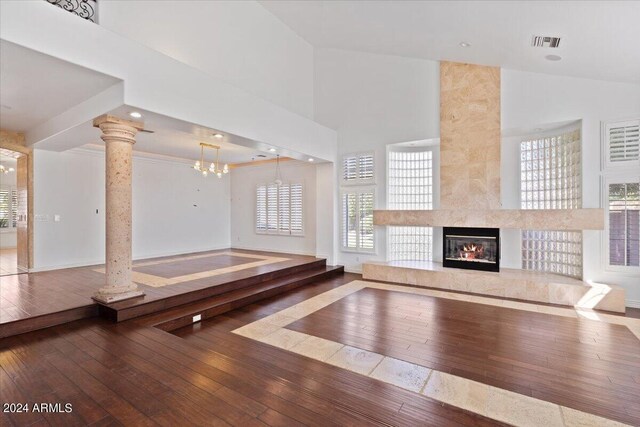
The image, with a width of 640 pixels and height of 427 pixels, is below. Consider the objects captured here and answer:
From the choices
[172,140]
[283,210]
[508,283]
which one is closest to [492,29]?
[508,283]

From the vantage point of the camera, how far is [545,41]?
4.44 m

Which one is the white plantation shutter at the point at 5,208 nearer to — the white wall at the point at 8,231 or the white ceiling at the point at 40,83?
the white wall at the point at 8,231

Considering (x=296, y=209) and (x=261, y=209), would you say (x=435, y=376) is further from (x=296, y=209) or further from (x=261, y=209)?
(x=261, y=209)

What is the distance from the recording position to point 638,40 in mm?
3826

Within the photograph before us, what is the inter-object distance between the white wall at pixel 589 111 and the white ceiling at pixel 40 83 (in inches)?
269

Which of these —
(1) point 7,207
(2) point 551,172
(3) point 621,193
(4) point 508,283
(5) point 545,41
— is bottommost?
(4) point 508,283

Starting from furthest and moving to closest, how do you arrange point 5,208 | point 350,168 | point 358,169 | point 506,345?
point 5,208 < point 350,168 < point 358,169 < point 506,345

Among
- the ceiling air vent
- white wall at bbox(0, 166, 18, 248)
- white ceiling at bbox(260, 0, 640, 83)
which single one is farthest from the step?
white wall at bbox(0, 166, 18, 248)

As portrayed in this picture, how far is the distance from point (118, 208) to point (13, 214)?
10.7 m

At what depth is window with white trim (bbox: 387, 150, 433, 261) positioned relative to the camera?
24.6 feet

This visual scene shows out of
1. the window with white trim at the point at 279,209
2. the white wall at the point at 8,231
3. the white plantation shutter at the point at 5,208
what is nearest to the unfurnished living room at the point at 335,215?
the window with white trim at the point at 279,209

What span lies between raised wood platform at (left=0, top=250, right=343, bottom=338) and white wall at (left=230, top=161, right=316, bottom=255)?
954 millimetres

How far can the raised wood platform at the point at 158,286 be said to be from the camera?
4066 millimetres

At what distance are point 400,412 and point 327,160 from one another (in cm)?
623
